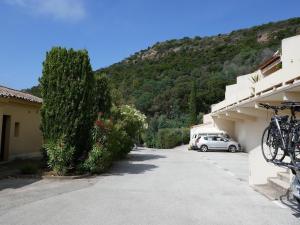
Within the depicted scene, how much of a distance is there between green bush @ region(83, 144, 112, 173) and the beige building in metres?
4.54

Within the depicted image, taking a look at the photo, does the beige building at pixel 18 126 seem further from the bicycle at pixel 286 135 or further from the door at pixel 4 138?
the bicycle at pixel 286 135

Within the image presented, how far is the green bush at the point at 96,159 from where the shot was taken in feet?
45.5

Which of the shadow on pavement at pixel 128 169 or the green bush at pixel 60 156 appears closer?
the green bush at pixel 60 156

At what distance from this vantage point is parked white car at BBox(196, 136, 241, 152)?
32.7m

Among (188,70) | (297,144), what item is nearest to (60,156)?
(297,144)

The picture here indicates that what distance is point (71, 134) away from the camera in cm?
1387

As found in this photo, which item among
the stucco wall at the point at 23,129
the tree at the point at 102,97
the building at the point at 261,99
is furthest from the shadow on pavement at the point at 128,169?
the stucco wall at the point at 23,129

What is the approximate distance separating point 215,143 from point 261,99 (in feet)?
55.0

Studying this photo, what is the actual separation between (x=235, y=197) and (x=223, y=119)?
91.9ft

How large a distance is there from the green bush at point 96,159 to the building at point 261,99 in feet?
17.9

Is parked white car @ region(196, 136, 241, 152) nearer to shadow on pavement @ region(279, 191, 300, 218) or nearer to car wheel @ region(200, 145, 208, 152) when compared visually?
car wheel @ region(200, 145, 208, 152)

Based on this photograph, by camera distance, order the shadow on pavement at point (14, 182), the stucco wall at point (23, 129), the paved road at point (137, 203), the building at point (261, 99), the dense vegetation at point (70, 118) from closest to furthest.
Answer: the paved road at point (137, 203) < the shadow on pavement at point (14, 182) < the building at point (261, 99) < the dense vegetation at point (70, 118) < the stucco wall at point (23, 129)

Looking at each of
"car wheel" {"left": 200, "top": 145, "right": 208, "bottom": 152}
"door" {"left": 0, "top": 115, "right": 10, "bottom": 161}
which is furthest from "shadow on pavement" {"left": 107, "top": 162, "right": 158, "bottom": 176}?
"car wheel" {"left": 200, "top": 145, "right": 208, "bottom": 152}

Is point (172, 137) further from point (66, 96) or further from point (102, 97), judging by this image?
point (66, 96)
